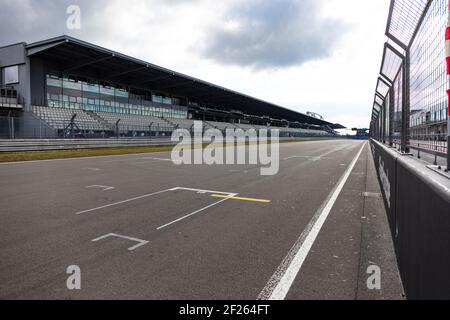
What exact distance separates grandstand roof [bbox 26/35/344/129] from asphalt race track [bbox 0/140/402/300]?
96.6 feet

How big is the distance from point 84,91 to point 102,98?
2910mm

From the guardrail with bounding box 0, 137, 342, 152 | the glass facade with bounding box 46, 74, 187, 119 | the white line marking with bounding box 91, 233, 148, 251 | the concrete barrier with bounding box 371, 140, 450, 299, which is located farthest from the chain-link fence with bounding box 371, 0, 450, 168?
the glass facade with bounding box 46, 74, 187, 119

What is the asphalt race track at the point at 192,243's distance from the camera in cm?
303

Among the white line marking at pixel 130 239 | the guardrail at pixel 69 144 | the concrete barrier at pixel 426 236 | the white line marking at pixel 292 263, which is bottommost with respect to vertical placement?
the white line marking at pixel 292 263

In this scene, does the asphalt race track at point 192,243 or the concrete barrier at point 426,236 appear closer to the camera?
the concrete barrier at point 426,236

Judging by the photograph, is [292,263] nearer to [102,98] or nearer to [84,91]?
[84,91]

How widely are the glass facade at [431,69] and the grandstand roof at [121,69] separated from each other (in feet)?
108

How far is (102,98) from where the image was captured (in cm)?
4300

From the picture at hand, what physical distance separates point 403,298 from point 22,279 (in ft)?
12.0

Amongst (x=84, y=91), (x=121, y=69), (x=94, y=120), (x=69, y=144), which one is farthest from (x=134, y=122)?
(x=69, y=144)

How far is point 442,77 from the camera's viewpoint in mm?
3148

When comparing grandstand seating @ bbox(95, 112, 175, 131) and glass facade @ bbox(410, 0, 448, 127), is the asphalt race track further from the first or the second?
grandstand seating @ bbox(95, 112, 175, 131)

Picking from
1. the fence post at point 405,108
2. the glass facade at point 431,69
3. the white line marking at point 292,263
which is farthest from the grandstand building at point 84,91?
the glass facade at point 431,69

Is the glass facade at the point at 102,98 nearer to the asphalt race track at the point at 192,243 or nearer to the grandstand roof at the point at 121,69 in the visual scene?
the grandstand roof at the point at 121,69
